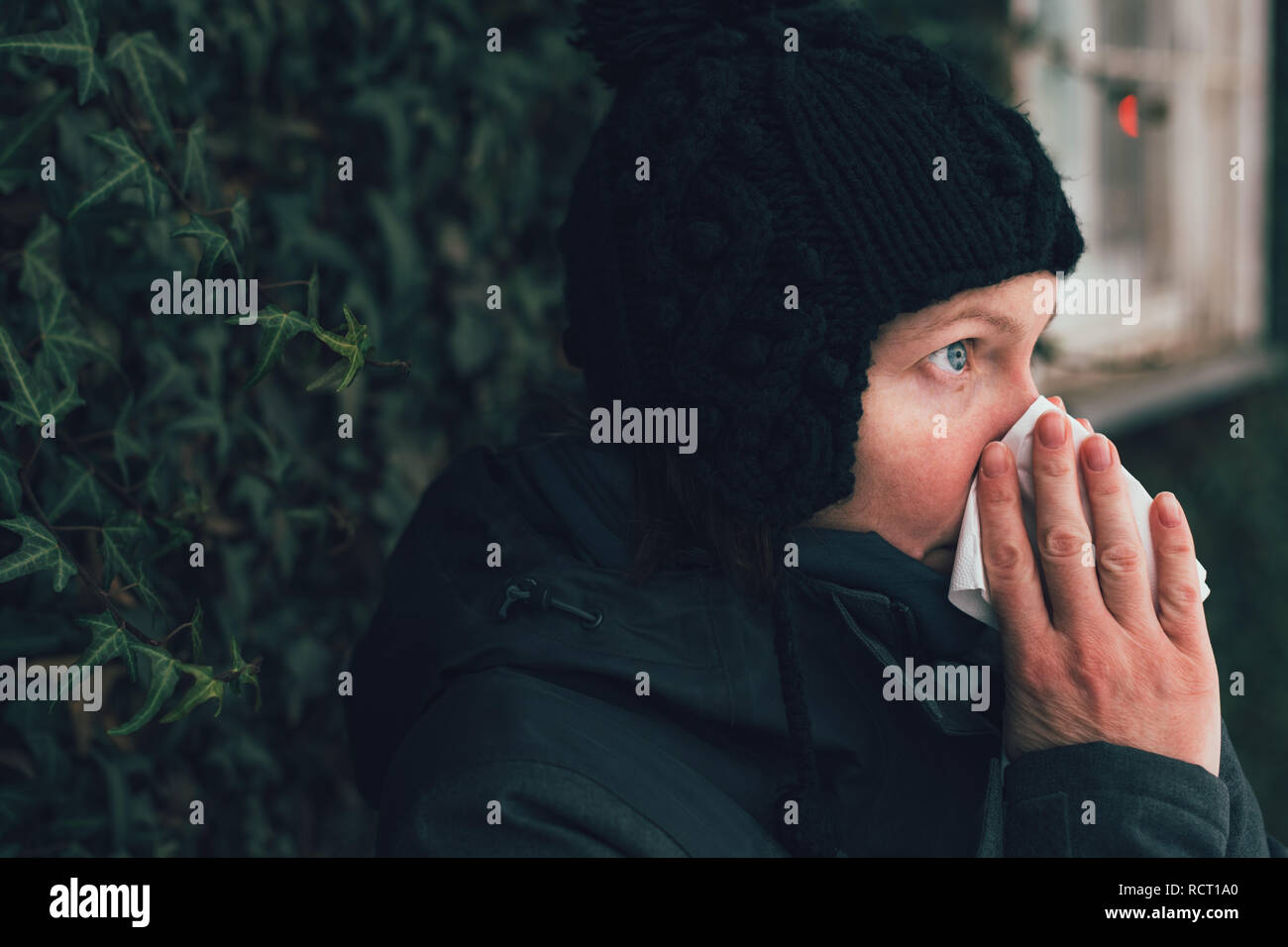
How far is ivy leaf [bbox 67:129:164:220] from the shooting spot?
4.92 feet

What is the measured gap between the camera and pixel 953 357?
1380mm

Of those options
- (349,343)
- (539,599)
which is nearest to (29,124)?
(349,343)

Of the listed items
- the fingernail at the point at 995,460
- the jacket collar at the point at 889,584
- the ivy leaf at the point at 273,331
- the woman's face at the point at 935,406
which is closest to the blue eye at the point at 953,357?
the woman's face at the point at 935,406

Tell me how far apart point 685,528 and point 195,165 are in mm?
954

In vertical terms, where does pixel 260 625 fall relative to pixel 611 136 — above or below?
below

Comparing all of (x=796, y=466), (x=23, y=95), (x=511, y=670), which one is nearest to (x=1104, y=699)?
(x=796, y=466)

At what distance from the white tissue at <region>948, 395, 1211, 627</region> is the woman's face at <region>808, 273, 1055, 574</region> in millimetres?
18

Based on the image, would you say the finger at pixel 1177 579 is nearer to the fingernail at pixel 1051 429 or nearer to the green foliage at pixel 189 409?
the fingernail at pixel 1051 429

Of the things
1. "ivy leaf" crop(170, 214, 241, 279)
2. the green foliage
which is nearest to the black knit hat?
the green foliage

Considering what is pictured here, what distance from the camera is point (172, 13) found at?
1.83 metres

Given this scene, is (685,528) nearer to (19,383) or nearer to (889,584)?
(889,584)

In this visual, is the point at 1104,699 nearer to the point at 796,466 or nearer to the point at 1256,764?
the point at 796,466

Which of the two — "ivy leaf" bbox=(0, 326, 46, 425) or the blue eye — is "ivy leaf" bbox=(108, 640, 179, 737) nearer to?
"ivy leaf" bbox=(0, 326, 46, 425)

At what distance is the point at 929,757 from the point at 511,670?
593mm
